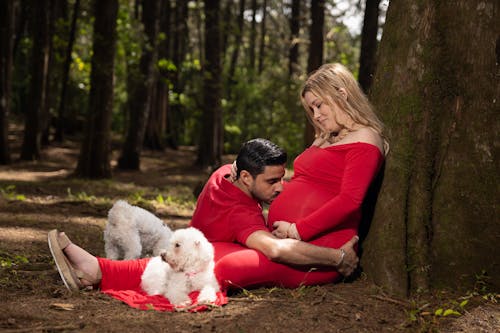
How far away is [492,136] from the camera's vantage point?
4.74 metres

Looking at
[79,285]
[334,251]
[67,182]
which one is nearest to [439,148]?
[334,251]

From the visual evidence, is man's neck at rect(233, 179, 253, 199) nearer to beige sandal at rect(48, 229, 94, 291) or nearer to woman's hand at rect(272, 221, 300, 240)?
woman's hand at rect(272, 221, 300, 240)

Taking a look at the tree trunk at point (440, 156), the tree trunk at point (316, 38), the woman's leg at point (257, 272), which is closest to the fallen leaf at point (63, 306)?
the woman's leg at point (257, 272)

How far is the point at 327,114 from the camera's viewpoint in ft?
16.9

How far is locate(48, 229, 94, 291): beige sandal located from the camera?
4.86 m

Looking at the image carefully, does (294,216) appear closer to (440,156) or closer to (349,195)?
(349,195)

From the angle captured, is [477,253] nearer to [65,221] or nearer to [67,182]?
[65,221]

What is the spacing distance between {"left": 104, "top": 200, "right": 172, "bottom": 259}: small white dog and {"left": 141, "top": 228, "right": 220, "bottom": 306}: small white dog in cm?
147

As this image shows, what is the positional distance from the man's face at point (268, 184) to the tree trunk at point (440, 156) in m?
0.90

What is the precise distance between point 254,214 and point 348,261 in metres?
0.91

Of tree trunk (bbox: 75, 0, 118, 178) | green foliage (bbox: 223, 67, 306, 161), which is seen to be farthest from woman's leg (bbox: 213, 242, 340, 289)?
green foliage (bbox: 223, 67, 306, 161)

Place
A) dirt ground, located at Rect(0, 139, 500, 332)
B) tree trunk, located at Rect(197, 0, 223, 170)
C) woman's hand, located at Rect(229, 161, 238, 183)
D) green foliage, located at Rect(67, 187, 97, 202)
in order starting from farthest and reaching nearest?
1. tree trunk, located at Rect(197, 0, 223, 170)
2. green foliage, located at Rect(67, 187, 97, 202)
3. woman's hand, located at Rect(229, 161, 238, 183)
4. dirt ground, located at Rect(0, 139, 500, 332)

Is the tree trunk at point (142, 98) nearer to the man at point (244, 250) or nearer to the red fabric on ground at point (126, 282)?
the man at point (244, 250)

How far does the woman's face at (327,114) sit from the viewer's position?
16.8 ft
